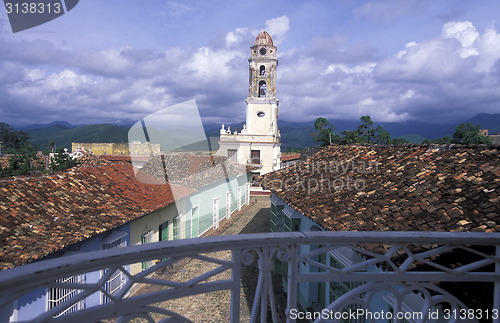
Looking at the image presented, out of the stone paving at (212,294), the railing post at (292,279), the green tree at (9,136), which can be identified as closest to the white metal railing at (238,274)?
the railing post at (292,279)

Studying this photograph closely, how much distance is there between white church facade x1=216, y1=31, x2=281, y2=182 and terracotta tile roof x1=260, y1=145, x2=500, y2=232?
22.5 meters

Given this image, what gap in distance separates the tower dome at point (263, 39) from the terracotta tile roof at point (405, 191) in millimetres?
24054

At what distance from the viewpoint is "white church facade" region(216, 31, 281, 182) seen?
30172 millimetres

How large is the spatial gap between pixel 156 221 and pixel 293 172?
192 inches

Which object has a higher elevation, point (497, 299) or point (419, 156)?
point (419, 156)

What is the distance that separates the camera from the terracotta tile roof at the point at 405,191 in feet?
13.4

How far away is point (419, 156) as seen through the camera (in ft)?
22.1

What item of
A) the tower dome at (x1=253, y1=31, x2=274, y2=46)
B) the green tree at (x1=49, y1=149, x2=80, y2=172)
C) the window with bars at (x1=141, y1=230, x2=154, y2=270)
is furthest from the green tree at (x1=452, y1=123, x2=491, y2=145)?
the green tree at (x1=49, y1=149, x2=80, y2=172)

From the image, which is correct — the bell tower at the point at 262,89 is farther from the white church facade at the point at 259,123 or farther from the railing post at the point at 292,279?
the railing post at the point at 292,279

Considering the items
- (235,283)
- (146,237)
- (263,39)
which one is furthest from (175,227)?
(263,39)

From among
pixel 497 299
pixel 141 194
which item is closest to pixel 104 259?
pixel 497 299

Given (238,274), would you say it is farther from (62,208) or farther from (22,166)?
(22,166)

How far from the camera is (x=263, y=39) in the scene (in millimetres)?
30266

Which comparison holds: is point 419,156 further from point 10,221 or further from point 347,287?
point 10,221
